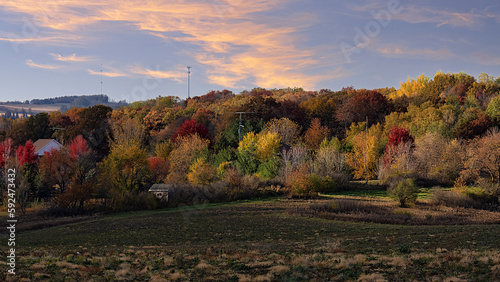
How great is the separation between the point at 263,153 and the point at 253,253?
1651 inches

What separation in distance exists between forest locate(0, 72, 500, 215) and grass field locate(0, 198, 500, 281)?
15.3 meters

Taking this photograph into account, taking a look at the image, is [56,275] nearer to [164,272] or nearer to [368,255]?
[164,272]

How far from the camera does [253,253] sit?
57.5 ft

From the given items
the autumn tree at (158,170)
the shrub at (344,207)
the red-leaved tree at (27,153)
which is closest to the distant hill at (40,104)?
the red-leaved tree at (27,153)

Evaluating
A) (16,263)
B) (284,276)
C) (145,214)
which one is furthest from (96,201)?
(284,276)

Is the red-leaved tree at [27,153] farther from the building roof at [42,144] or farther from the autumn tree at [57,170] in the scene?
the building roof at [42,144]

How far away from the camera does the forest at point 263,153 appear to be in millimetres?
44906

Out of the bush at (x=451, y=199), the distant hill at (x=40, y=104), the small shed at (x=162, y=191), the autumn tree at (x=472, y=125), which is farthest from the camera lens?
the distant hill at (x=40, y=104)

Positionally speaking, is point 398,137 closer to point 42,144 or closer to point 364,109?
point 364,109

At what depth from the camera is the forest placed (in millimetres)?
44906

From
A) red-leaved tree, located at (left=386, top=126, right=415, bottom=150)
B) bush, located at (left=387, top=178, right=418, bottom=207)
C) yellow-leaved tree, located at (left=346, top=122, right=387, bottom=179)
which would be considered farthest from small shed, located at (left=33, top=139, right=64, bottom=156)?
bush, located at (left=387, top=178, right=418, bottom=207)

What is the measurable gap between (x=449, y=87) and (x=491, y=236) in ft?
291

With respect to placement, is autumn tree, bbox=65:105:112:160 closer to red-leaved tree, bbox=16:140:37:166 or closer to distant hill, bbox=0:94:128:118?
red-leaved tree, bbox=16:140:37:166

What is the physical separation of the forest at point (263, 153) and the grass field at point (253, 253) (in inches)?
601
